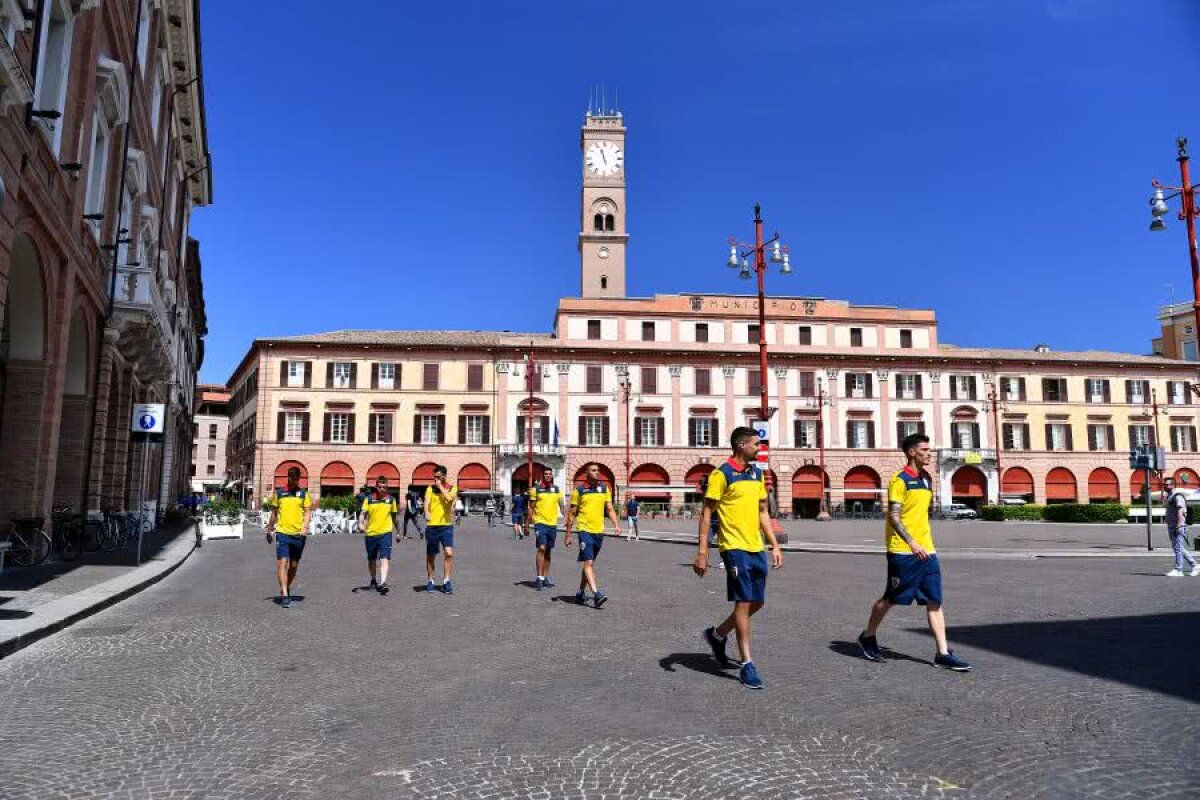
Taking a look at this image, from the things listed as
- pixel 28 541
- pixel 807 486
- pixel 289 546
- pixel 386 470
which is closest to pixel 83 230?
pixel 28 541

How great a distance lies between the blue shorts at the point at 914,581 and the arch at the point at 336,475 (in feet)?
170

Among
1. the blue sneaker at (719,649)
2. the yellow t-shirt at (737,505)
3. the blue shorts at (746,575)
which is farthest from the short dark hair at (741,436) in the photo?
the blue sneaker at (719,649)

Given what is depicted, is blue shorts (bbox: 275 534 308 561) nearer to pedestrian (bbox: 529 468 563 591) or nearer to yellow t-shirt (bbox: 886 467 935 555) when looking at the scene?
pedestrian (bbox: 529 468 563 591)

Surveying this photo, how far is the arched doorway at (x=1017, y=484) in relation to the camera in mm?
59094

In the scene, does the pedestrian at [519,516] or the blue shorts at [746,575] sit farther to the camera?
the pedestrian at [519,516]

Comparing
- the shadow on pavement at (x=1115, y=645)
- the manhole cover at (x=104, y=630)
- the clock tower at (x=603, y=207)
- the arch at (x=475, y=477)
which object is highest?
the clock tower at (x=603, y=207)

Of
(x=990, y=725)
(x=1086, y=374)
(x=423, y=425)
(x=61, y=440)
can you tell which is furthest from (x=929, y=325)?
(x=990, y=725)

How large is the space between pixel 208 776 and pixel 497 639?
3947 millimetres

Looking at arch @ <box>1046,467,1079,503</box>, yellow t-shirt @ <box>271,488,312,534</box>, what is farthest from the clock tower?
yellow t-shirt @ <box>271,488,312,534</box>

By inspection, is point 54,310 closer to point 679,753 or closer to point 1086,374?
point 679,753

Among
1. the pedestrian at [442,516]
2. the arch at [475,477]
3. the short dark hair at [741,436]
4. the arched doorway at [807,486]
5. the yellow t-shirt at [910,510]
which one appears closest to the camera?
the short dark hair at [741,436]

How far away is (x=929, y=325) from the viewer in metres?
61.2

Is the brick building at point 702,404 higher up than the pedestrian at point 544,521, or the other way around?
the brick building at point 702,404

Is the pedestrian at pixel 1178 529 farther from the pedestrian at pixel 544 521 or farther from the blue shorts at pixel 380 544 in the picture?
the blue shorts at pixel 380 544
